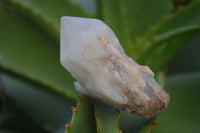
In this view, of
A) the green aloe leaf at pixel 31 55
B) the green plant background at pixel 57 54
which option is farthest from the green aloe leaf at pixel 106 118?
the green aloe leaf at pixel 31 55

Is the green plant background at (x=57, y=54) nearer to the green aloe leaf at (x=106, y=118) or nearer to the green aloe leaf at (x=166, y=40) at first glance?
the green aloe leaf at (x=166, y=40)

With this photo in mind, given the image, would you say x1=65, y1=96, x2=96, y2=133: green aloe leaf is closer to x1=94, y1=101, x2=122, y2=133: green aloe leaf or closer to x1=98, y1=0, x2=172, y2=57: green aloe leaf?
x1=94, y1=101, x2=122, y2=133: green aloe leaf

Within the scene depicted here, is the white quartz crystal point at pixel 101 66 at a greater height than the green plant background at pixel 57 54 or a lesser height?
lesser

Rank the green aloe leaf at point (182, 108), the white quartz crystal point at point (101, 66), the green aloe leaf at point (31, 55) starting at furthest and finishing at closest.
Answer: the green aloe leaf at point (31, 55)
the green aloe leaf at point (182, 108)
the white quartz crystal point at point (101, 66)

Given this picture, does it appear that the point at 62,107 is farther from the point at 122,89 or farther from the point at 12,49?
the point at 122,89

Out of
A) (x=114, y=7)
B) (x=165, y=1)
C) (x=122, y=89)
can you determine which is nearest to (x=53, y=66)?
(x=114, y=7)

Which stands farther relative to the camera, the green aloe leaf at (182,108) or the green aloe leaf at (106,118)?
the green aloe leaf at (182,108)

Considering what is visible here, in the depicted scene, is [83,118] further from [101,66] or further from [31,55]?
[31,55]

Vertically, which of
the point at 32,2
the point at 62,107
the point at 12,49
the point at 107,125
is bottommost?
the point at 107,125
